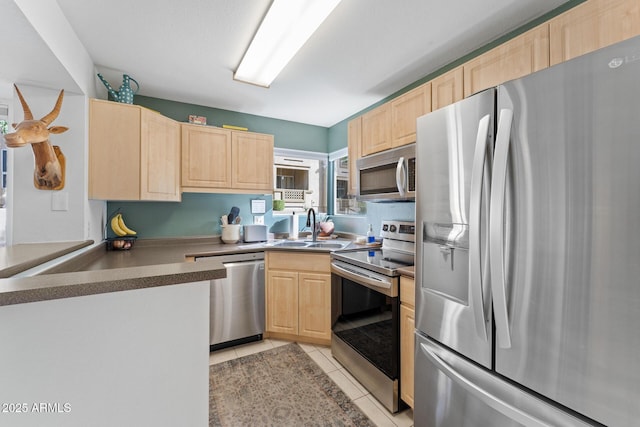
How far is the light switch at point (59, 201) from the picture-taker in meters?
1.86

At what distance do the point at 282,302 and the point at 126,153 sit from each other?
1.82 m

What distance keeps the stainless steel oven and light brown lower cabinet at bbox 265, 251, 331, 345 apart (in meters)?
0.16

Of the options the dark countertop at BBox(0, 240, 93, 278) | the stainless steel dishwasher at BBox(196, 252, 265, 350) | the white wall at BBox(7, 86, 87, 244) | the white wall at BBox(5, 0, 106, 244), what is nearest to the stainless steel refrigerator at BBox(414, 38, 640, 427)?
the dark countertop at BBox(0, 240, 93, 278)

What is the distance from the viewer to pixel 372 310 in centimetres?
192

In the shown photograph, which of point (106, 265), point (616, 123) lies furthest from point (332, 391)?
point (616, 123)

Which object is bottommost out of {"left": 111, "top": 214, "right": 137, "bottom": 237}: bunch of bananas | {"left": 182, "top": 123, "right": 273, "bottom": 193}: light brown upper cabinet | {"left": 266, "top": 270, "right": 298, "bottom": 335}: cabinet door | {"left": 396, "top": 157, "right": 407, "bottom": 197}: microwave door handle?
{"left": 266, "top": 270, "right": 298, "bottom": 335}: cabinet door

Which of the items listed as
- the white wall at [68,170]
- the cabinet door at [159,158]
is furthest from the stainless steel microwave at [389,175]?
the white wall at [68,170]

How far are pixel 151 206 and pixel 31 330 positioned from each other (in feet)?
7.47

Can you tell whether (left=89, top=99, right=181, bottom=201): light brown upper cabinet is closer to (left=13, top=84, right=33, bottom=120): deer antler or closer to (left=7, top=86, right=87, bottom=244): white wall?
(left=7, top=86, right=87, bottom=244): white wall

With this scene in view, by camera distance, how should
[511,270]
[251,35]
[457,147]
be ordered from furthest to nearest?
[251,35]
[457,147]
[511,270]

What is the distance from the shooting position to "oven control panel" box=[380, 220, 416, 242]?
7.03 ft

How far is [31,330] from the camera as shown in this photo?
72cm

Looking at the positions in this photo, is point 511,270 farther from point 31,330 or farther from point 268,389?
point 268,389

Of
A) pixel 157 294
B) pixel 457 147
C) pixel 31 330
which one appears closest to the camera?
pixel 31 330
